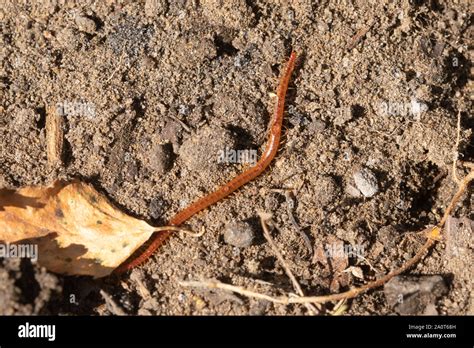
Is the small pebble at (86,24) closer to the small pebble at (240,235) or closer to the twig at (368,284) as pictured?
the small pebble at (240,235)

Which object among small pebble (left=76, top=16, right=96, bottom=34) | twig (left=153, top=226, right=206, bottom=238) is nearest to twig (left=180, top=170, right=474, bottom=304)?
twig (left=153, top=226, right=206, bottom=238)

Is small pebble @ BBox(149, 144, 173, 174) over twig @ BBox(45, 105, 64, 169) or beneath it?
beneath

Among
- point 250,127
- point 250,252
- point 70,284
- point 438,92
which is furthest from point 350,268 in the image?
point 70,284

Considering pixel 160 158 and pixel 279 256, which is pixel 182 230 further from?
pixel 279 256

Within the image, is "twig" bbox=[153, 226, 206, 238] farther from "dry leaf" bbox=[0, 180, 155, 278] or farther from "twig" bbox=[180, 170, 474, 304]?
"twig" bbox=[180, 170, 474, 304]

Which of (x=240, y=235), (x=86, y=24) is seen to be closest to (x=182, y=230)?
(x=240, y=235)

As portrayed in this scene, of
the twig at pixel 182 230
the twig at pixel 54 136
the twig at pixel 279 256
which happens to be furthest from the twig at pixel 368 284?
the twig at pixel 54 136

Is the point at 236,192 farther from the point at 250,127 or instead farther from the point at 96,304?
the point at 96,304
